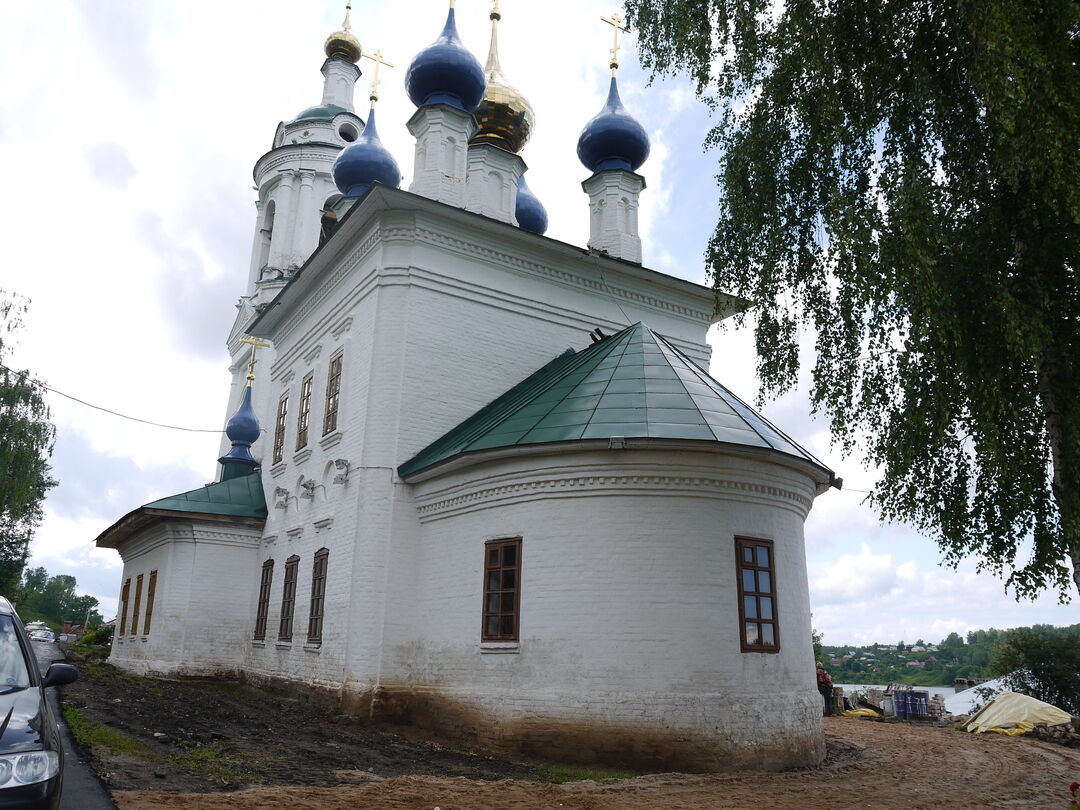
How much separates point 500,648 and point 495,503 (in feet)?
5.42

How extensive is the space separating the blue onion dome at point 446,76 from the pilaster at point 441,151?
0.75 feet

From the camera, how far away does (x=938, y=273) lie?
22.1 feet

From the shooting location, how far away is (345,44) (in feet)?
88.4

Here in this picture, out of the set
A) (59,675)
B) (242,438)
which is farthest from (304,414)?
(59,675)

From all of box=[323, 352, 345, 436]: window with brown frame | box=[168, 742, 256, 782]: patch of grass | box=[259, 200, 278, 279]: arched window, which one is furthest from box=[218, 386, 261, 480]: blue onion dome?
box=[168, 742, 256, 782]: patch of grass

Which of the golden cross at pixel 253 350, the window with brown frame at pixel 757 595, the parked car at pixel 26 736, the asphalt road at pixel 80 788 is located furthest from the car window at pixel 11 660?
the golden cross at pixel 253 350

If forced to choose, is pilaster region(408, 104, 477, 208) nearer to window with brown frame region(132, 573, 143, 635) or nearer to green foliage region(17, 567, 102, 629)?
window with brown frame region(132, 573, 143, 635)

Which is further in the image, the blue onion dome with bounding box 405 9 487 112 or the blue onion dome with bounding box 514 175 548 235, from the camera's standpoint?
the blue onion dome with bounding box 514 175 548 235

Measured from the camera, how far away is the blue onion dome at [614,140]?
637 inches

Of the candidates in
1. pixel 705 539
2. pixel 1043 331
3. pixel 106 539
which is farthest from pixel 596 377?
pixel 106 539

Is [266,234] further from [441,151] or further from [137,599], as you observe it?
[441,151]

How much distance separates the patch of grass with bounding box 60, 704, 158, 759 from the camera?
7117 millimetres

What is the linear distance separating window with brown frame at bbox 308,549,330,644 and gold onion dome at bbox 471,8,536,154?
8334mm

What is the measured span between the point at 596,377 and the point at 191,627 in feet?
30.0
